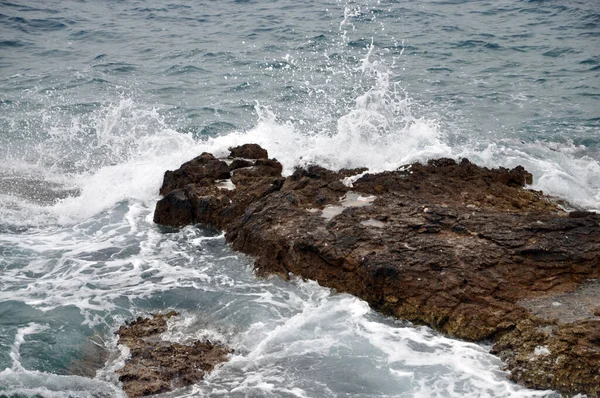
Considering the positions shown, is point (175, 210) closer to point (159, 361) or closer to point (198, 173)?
point (198, 173)

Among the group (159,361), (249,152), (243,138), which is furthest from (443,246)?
(243,138)

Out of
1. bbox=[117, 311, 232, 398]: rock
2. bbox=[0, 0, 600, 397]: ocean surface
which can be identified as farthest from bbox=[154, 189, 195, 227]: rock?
bbox=[117, 311, 232, 398]: rock

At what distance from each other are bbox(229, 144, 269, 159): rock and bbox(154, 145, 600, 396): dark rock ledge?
0.84 meters

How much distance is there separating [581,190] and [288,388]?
5.49m

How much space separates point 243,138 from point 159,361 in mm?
5804

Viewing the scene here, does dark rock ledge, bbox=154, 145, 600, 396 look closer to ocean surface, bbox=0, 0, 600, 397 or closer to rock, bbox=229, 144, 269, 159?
ocean surface, bbox=0, 0, 600, 397

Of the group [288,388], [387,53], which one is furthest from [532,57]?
[288,388]

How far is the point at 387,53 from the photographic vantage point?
1580 cm

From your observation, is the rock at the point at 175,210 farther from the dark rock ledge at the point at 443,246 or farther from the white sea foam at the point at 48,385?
the white sea foam at the point at 48,385

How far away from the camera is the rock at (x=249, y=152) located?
9.20 m

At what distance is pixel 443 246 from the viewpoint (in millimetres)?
6168

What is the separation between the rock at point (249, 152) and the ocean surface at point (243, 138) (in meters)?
0.43

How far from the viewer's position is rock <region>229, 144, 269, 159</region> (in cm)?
920

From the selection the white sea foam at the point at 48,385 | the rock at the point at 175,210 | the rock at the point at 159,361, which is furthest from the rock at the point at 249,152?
the white sea foam at the point at 48,385
